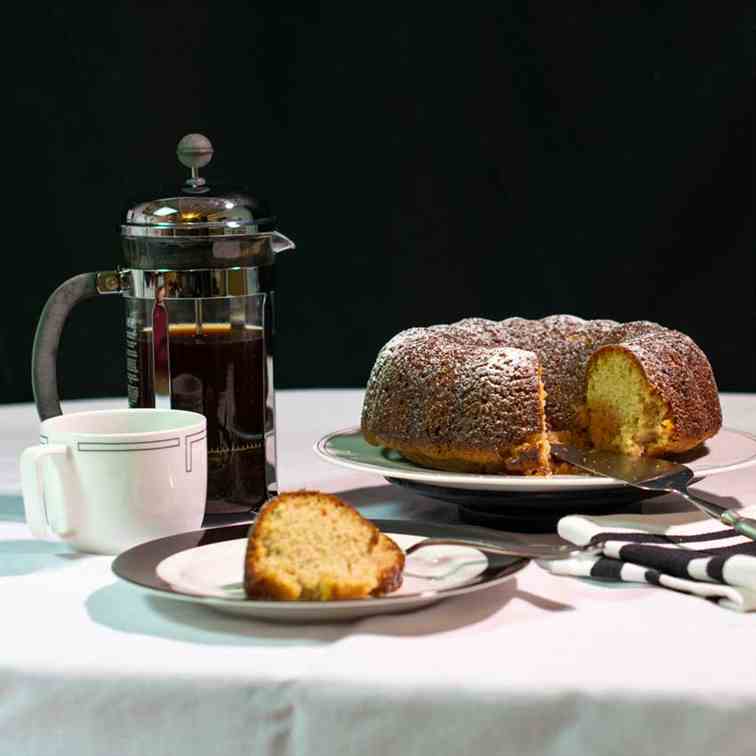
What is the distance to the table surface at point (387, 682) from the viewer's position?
947 millimetres

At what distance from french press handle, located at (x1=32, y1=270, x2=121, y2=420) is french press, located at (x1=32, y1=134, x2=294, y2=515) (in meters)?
0.02

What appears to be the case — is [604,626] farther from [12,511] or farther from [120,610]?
[12,511]

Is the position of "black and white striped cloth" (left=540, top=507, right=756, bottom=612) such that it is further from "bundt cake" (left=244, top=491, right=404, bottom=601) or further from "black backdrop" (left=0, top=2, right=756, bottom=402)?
"black backdrop" (left=0, top=2, right=756, bottom=402)

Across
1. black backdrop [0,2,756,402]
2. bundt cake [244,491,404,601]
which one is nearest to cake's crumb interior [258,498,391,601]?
bundt cake [244,491,404,601]

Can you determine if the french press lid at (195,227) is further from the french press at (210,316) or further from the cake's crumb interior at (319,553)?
the cake's crumb interior at (319,553)

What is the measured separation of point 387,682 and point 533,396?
1.93 ft

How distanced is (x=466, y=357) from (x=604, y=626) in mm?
522

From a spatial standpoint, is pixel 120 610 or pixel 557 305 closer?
pixel 120 610

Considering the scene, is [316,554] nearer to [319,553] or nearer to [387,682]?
[319,553]

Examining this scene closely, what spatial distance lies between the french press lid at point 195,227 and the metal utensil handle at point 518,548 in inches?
17.0

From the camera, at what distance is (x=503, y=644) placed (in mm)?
1021

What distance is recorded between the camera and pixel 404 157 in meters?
3.49

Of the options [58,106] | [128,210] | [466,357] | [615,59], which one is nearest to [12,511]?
[128,210]

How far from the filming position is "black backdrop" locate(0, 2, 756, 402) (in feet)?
11.1
